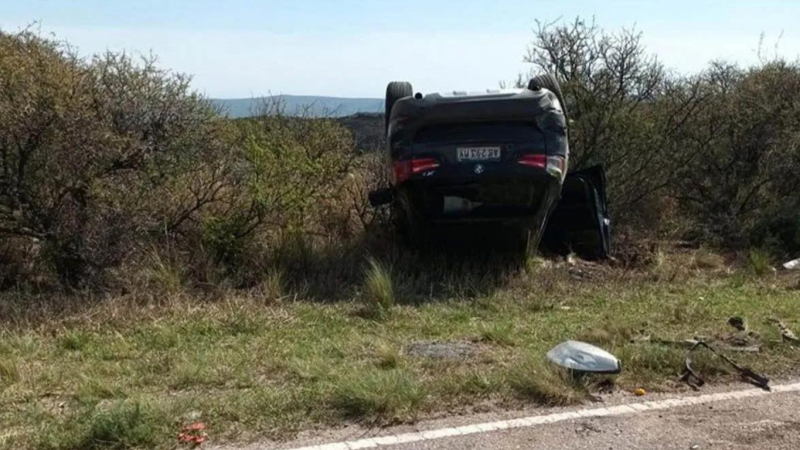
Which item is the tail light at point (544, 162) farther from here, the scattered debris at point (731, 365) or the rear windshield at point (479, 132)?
the scattered debris at point (731, 365)

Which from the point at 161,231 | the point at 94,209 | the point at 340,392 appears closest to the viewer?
the point at 340,392

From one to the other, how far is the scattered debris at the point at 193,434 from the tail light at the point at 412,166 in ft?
13.1

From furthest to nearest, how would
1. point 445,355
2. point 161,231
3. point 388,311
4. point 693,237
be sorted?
point 693,237 < point 161,231 < point 388,311 < point 445,355

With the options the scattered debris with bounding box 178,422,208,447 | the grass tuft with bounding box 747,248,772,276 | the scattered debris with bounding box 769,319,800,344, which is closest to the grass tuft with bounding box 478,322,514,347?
the scattered debris with bounding box 769,319,800,344

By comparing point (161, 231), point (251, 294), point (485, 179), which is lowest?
point (251, 294)

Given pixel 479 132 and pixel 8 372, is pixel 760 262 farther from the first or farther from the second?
pixel 8 372

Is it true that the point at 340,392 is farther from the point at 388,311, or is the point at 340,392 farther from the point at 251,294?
the point at 251,294

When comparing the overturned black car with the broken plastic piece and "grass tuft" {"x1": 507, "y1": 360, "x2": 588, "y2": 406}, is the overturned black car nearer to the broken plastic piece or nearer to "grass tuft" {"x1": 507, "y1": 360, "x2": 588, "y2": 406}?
the broken plastic piece

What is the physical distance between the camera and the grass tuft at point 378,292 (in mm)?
6941

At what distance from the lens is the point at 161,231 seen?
7.93 meters

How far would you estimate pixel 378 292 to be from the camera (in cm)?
721

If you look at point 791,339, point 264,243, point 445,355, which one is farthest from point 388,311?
point 791,339

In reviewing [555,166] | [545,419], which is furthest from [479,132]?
[545,419]

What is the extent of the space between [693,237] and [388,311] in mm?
6537
